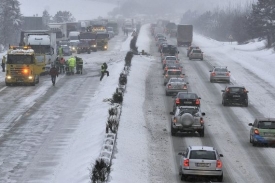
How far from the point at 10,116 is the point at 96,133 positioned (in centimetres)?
831

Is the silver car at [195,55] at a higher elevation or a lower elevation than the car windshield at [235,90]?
lower

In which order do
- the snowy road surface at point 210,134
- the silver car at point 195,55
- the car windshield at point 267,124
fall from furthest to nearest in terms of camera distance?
the silver car at point 195,55
the car windshield at point 267,124
the snowy road surface at point 210,134

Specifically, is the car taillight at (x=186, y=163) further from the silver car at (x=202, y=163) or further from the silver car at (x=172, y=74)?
the silver car at (x=172, y=74)

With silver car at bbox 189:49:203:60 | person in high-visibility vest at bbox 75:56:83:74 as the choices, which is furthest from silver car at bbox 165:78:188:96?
silver car at bbox 189:49:203:60

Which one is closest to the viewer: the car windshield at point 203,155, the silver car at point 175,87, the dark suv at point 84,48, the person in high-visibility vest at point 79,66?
the car windshield at point 203,155

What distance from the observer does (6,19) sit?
157 meters

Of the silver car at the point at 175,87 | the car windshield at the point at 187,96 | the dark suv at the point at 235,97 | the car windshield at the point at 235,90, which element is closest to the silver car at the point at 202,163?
the car windshield at the point at 187,96

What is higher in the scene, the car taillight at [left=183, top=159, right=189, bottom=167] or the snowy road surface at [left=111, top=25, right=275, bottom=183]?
the car taillight at [left=183, top=159, right=189, bottom=167]

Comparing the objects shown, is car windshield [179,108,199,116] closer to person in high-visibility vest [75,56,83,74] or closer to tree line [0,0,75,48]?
person in high-visibility vest [75,56,83,74]

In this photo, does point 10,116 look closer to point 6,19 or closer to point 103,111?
point 103,111

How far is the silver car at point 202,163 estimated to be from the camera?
24.5 meters

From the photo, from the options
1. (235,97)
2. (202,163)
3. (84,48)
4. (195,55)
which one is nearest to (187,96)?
(235,97)

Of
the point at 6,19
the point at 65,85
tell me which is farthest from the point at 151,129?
the point at 6,19

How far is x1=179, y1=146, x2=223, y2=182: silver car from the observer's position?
24484 millimetres
